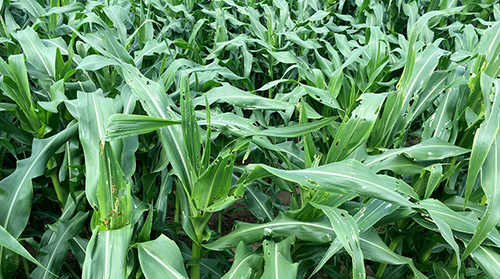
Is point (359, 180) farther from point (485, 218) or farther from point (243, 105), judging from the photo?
point (243, 105)

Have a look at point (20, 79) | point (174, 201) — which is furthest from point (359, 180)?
point (174, 201)

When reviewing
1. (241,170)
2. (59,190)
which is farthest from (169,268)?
(59,190)

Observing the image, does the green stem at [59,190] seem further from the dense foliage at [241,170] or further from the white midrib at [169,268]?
the white midrib at [169,268]

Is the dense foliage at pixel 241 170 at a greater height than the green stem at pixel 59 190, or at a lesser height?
greater

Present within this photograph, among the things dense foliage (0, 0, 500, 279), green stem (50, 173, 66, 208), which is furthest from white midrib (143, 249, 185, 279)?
green stem (50, 173, 66, 208)

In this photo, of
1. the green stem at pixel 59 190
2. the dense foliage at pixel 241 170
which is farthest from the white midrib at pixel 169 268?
the green stem at pixel 59 190

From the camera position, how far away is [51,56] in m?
1.12

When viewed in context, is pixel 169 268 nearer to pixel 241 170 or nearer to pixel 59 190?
pixel 241 170

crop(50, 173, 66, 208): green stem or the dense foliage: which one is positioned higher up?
the dense foliage

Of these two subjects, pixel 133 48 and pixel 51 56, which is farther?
pixel 133 48

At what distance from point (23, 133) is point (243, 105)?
2.06 feet

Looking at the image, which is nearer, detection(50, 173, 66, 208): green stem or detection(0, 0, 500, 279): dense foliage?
detection(0, 0, 500, 279): dense foliage

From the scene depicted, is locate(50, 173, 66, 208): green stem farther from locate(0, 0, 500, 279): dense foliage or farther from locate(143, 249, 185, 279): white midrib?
locate(143, 249, 185, 279): white midrib

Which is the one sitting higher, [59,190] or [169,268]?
[169,268]
